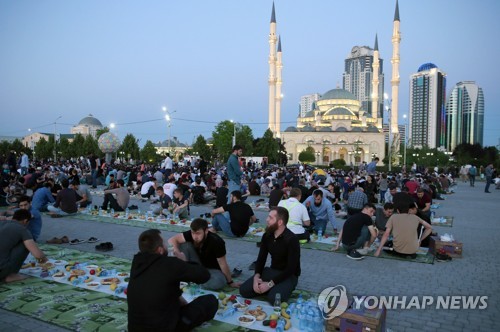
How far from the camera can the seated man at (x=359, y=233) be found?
8218mm

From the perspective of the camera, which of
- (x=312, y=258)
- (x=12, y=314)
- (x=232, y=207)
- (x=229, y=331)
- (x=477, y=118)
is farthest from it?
(x=477, y=118)

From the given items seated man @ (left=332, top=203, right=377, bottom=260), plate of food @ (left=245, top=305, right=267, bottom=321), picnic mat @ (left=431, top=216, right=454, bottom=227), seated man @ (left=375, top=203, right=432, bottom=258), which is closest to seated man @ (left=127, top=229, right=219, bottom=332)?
plate of food @ (left=245, top=305, right=267, bottom=321)

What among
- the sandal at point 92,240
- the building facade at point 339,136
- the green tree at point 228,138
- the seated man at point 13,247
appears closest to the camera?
the seated man at point 13,247

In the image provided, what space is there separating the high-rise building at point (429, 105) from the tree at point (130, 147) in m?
96.0

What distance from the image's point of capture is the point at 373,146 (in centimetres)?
8344

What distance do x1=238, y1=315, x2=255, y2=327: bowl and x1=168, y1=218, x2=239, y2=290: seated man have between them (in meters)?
1.00

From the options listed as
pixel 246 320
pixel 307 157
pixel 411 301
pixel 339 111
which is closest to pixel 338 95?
pixel 339 111

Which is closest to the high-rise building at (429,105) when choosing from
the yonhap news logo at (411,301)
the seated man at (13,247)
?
the yonhap news logo at (411,301)

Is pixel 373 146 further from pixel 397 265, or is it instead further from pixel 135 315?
pixel 135 315

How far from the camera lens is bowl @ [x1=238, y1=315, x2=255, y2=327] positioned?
4984 millimetres

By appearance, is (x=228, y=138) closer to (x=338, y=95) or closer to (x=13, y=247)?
(x=338, y=95)

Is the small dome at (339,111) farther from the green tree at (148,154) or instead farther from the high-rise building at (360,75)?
the high-rise building at (360,75)

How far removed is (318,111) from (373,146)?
17.5 meters

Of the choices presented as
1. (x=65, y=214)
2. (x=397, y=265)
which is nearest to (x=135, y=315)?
(x=397, y=265)
